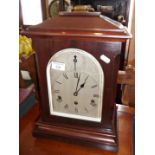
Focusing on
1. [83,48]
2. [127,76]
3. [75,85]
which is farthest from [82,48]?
[127,76]

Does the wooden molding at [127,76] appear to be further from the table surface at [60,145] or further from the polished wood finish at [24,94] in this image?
the polished wood finish at [24,94]

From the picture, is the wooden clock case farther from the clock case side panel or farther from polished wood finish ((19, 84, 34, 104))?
polished wood finish ((19, 84, 34, 104))

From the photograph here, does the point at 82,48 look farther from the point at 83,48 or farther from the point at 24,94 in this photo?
the point at 24,94

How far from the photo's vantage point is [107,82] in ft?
1.74

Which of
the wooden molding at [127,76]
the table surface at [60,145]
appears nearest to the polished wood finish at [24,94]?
the table surface at [60,145]

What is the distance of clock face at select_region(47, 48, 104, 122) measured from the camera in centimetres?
52

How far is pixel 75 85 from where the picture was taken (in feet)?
1.84

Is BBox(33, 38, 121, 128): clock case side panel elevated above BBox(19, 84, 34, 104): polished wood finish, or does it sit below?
above

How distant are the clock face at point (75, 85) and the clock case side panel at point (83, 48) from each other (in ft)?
0.04

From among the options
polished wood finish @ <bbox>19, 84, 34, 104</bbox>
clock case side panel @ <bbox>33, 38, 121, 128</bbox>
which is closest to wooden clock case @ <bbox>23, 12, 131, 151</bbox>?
clock case side panel @ <bbox>33, 38, 121, 128</bbox>

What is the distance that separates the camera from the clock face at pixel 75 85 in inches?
20.6
